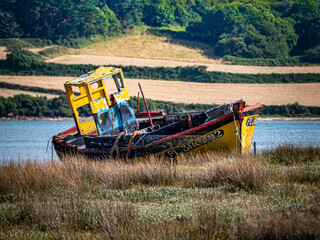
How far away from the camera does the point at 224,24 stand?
73.6 m

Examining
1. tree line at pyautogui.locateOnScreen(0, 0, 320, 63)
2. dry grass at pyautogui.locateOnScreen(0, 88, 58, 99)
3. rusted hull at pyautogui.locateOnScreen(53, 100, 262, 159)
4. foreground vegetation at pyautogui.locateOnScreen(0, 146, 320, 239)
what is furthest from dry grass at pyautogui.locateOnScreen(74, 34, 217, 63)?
foreground vegetation at pyautogui.locateOnScreen(0, 146, 320, 239)

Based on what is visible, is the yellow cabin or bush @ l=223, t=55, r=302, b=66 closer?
the yellow cabin

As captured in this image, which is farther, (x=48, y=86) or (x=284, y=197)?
(x=48, y=86)

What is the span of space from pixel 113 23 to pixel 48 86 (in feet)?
92.1

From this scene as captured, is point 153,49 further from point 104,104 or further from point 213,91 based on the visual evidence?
point 104,104

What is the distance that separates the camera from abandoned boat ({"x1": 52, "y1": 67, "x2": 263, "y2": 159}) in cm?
1120

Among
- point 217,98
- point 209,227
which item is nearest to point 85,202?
point 209,227

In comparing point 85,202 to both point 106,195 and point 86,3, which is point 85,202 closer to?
point 106,195

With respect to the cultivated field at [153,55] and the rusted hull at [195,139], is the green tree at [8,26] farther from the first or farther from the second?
the rusted hull at [195,139]

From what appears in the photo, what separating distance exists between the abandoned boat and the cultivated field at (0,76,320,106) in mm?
38457

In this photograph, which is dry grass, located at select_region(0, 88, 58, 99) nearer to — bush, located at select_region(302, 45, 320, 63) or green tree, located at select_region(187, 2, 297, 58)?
green tree, located at select_region(187, 2, 297, 58)

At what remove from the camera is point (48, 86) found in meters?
56.8

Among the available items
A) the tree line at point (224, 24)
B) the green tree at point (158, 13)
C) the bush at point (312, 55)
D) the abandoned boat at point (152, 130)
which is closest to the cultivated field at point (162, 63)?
the bush at point (312, 55)

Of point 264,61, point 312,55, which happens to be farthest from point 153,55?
point 312,55
